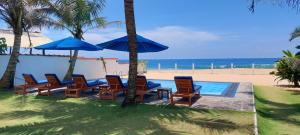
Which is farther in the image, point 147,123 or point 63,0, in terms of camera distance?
point 63,0

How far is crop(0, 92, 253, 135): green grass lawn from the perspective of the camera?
266 inches

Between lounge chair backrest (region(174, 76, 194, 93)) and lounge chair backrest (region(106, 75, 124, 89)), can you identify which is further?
lounge chair backrest (region(106, 75, 124, 89))

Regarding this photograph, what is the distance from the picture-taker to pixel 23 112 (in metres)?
8.88

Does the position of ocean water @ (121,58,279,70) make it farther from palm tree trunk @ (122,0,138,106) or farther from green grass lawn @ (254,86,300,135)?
palm tree trunk @ (122,0,138,106)

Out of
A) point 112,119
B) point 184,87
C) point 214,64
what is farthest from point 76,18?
point 214,64

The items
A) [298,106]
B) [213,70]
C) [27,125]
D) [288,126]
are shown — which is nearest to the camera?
[27,125]

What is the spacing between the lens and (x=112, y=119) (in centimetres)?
789

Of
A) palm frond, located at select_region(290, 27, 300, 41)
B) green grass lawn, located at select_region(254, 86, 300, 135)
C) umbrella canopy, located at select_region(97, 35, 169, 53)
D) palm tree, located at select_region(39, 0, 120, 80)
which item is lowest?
green grass lawn, located at select_region(254, 86, 300, 135)

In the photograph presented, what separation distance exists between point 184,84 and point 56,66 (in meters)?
11.1

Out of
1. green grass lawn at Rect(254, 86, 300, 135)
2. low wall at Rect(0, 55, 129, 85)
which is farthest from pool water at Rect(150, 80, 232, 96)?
low wall at Rect(0, 55, 129, 85)

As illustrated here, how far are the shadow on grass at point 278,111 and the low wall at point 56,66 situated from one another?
39.7ft

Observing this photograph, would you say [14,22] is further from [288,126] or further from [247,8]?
[288,126]

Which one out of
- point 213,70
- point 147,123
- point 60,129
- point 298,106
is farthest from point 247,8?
point 213,70

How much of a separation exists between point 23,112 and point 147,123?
12.7 feet
